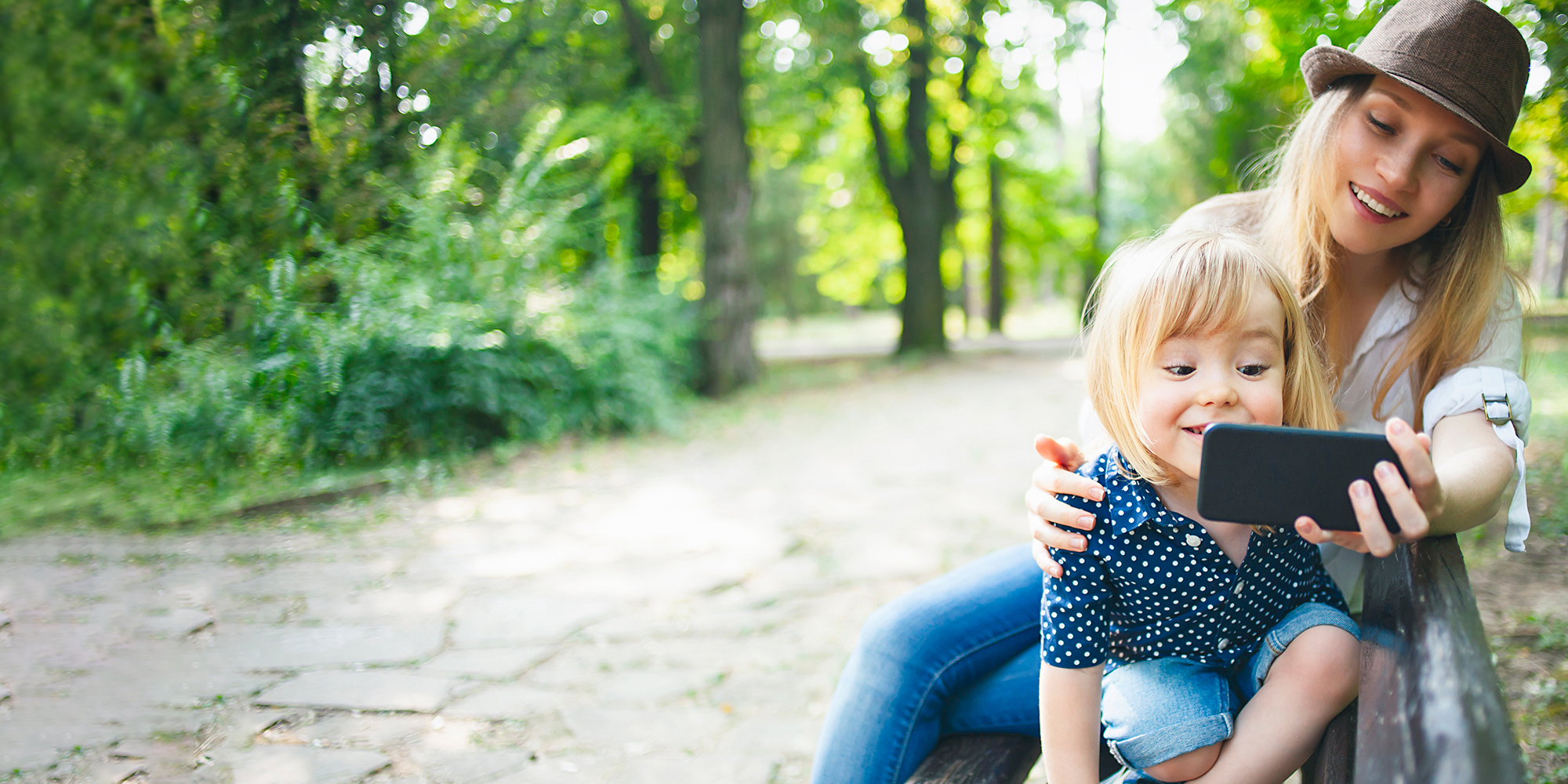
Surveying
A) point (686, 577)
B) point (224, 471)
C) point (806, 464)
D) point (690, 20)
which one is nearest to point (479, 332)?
point (224, 471)

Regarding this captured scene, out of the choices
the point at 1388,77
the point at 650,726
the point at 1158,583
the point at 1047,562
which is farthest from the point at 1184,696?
the point at 650,726

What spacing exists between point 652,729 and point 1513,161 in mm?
2423

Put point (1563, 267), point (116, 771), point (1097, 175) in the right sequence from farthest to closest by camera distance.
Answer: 1. point (1097, 175)
2. point (1563, 267)
3. point (116, 771)

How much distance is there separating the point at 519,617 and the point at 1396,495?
3.05 meters

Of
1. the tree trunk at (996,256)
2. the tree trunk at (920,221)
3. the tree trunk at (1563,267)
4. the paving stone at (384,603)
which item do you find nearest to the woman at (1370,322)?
the paving stone at (384,603)

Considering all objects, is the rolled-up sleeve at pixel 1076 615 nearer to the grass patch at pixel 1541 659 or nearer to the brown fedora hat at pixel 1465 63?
the grass patch at pixel 1541 659

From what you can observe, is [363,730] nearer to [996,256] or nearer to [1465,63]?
[1465,63]

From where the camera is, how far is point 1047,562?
1.37m

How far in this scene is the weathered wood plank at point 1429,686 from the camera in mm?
752

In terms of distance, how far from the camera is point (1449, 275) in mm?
1563

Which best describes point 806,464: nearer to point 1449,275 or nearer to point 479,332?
point 479,332

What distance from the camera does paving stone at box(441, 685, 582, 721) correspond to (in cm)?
264

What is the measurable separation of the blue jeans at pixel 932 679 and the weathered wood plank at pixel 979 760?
0.02m

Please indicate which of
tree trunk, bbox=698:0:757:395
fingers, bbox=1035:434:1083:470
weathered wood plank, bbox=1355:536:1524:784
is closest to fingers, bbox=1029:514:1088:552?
fingers, bbox=1035:434:1083:470
